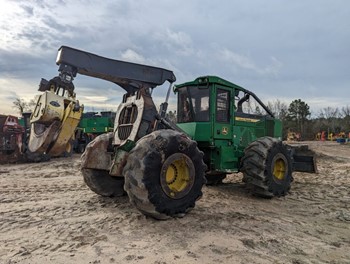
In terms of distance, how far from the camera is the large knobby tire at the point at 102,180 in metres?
6.37

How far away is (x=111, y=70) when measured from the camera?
5664 millimetres

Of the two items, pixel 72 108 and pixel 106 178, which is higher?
pixel 72 108

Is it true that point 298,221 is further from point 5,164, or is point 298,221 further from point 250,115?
point 5,164

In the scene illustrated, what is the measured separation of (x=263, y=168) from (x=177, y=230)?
285 cm

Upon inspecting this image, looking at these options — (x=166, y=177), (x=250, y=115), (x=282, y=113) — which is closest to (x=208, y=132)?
(x=250, y=115)

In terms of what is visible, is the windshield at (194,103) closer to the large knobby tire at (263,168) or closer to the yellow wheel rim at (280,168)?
the large knobby tire at (263,168)

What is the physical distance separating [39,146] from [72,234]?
1.52 meters

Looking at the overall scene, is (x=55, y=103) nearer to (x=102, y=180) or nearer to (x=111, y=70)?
(x=111, y=70)

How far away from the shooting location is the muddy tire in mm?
6508

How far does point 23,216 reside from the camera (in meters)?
5.44

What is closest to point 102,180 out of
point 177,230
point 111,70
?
point 111,70

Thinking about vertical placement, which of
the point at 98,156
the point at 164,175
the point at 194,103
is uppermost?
the point at 194,103

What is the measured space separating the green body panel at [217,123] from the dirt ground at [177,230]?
818 millimetres

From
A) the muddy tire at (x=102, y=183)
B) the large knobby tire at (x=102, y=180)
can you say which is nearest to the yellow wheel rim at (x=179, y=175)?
the large knobby tire at (x=102, y=180)
